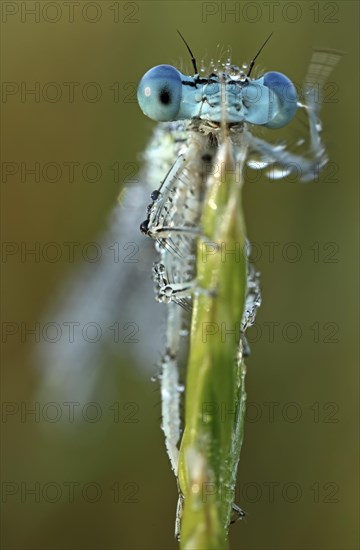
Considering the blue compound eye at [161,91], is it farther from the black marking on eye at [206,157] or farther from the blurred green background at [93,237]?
the blurred green background at [93,237]

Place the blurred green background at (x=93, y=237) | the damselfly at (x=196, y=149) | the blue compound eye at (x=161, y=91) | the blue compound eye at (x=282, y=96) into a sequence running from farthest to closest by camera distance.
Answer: the blurred green background at (x=93, y=237)
the blue compound eye at (x=282, y=96)
the blue compound eye at (x=161, y=91)
the damselfly at (x=196, y=149)

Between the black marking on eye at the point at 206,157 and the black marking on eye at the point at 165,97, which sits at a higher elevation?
the black marking on eye at the point at 165,97

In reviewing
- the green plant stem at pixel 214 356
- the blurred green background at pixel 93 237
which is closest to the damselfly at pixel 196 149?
the green plant stem at pixel 214 356

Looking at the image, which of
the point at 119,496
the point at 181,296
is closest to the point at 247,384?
the point at 119,496

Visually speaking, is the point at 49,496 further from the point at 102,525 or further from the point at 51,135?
the point at 51,135

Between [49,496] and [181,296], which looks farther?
[49,496]

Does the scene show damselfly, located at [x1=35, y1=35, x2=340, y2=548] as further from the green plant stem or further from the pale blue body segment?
the green plant stem

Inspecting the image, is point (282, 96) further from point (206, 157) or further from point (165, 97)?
point (165, 97)
